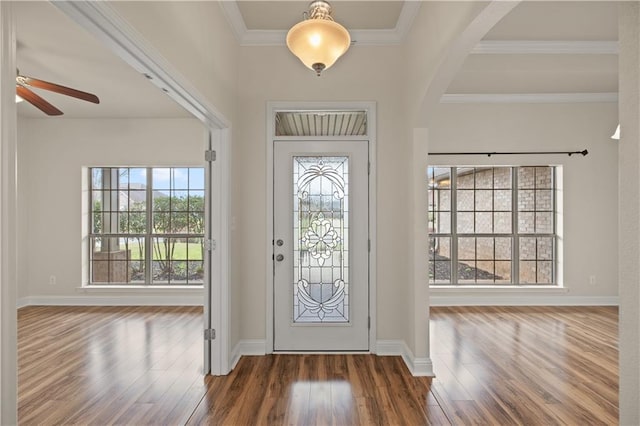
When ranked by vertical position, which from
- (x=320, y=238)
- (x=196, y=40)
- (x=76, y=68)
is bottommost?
(x=320, y=238)

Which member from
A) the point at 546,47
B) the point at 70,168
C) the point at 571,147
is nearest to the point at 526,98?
the point at 571,147

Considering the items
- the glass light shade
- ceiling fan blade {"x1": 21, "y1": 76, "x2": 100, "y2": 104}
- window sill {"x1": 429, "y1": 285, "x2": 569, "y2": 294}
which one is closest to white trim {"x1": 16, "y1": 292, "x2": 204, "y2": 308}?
ceiling fan blade {"x1": 21, "y1": 76, "x2": 100, "y2": 104}

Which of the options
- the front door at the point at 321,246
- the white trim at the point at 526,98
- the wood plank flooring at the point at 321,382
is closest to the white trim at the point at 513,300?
the wood plank flooring at the point at 321,382

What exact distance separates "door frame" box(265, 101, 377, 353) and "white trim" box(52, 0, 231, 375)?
21.3 inches

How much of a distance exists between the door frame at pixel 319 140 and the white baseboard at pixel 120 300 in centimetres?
253

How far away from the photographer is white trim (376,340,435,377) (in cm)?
313

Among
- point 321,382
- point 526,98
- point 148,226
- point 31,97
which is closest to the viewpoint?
point 321,382

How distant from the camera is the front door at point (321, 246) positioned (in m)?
3.67

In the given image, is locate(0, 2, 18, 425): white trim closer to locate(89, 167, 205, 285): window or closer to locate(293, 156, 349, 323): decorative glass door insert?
locate(293, 156, 349, 323): decorative glass door insert

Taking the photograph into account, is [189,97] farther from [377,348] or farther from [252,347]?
[377,348]

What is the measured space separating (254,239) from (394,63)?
2233 mm

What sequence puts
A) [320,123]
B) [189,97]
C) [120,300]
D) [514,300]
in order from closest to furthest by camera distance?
[189,97]
[320,123]
[514,300]
[120,300]

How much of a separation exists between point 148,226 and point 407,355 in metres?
4.61

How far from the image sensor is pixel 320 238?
371 cm
